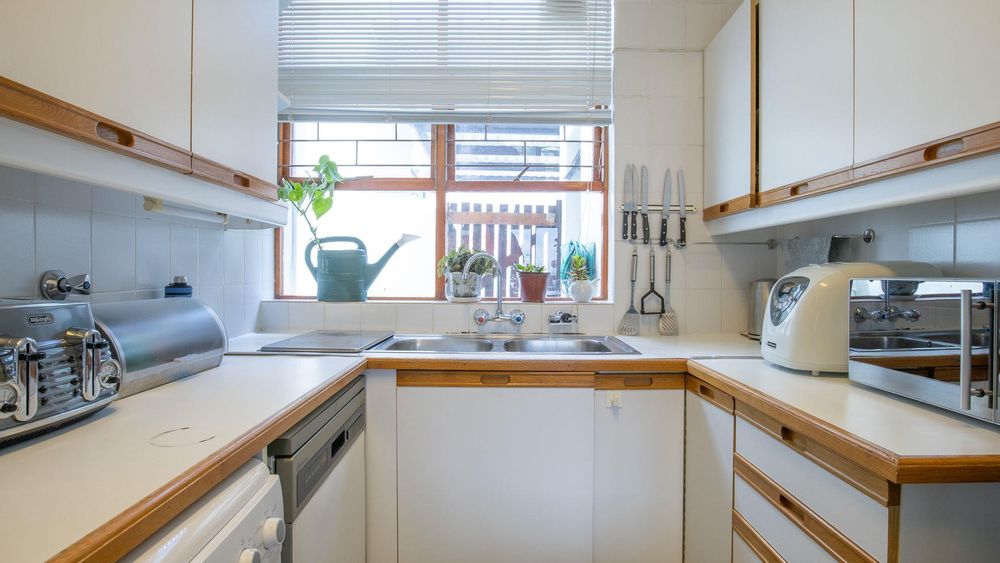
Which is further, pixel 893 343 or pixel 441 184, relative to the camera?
pixel 441 184

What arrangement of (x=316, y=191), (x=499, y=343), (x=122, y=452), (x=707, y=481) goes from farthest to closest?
(x=316, y=191) → (x=499, y=343) → (x=707, y=481) → (x=122, y=452)

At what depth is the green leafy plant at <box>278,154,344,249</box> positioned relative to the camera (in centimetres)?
199

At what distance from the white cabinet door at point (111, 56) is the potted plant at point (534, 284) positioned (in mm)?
1385

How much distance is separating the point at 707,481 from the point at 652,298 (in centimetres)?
89

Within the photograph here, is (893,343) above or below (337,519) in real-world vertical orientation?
above

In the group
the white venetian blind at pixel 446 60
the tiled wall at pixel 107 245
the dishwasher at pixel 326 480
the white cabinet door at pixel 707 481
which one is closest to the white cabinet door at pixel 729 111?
the white venetian blind at pixel 446 60

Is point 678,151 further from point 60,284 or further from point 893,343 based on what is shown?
point 60,284

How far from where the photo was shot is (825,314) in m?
1.15

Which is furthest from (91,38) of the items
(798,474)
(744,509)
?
(744,509)

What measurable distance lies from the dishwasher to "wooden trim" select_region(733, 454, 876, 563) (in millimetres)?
1047

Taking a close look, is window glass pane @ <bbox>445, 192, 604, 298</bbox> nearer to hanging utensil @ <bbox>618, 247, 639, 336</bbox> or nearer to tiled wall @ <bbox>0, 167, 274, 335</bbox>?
hanging utensil @ <bbox>618, 247, 639, 336</bbox>

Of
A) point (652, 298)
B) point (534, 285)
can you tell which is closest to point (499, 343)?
→ point (534, 285)

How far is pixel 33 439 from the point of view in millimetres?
695

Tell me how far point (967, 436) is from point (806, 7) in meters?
1.23
